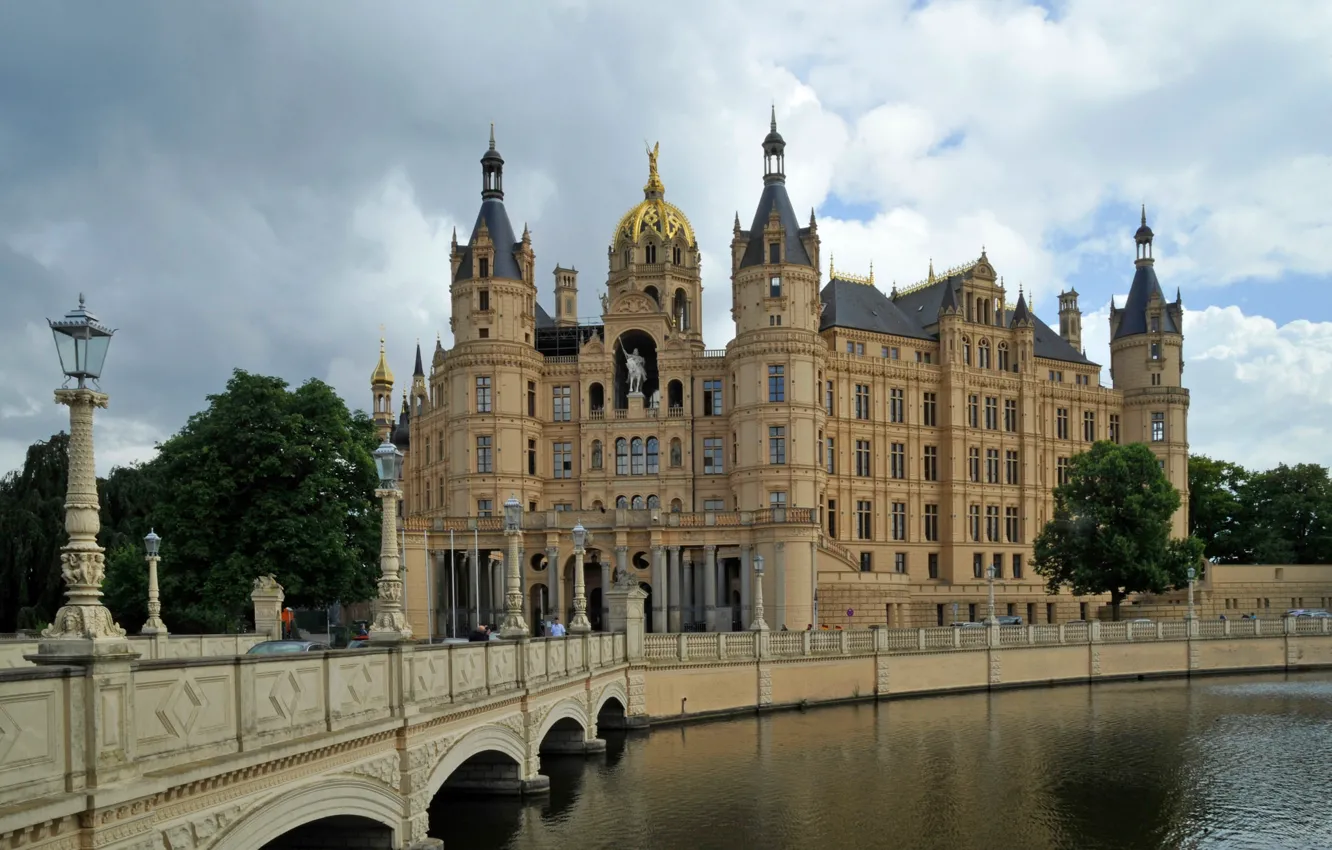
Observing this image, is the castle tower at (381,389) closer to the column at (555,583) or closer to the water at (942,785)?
the column at (555,583)

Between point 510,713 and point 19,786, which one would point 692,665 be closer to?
point 510,713

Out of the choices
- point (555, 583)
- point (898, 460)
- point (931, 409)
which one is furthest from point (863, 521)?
point (555, 583)

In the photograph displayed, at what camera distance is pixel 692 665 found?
42.5m

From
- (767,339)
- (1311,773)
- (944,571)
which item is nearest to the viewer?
(1311,773)

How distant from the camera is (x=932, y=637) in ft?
170

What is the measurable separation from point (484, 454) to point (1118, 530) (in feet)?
117

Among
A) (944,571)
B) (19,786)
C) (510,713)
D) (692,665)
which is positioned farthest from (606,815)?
(944,571)

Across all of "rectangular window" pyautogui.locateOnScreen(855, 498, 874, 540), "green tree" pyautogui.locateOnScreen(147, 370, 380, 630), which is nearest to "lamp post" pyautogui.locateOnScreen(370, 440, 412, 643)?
"green tree" pyautogui.locateOnScreen(147, 370, 380, 630)

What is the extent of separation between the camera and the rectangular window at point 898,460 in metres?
76.8

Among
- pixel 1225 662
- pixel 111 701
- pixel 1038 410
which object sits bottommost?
pixel 1225 662

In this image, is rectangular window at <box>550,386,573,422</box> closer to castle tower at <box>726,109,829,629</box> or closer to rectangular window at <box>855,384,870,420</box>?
castle tower at <box>726,109,829,629</box>

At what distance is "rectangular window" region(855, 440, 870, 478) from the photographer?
7538 cm

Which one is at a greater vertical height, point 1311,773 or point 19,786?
point 19,786

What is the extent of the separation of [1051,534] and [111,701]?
64502 millimetres
